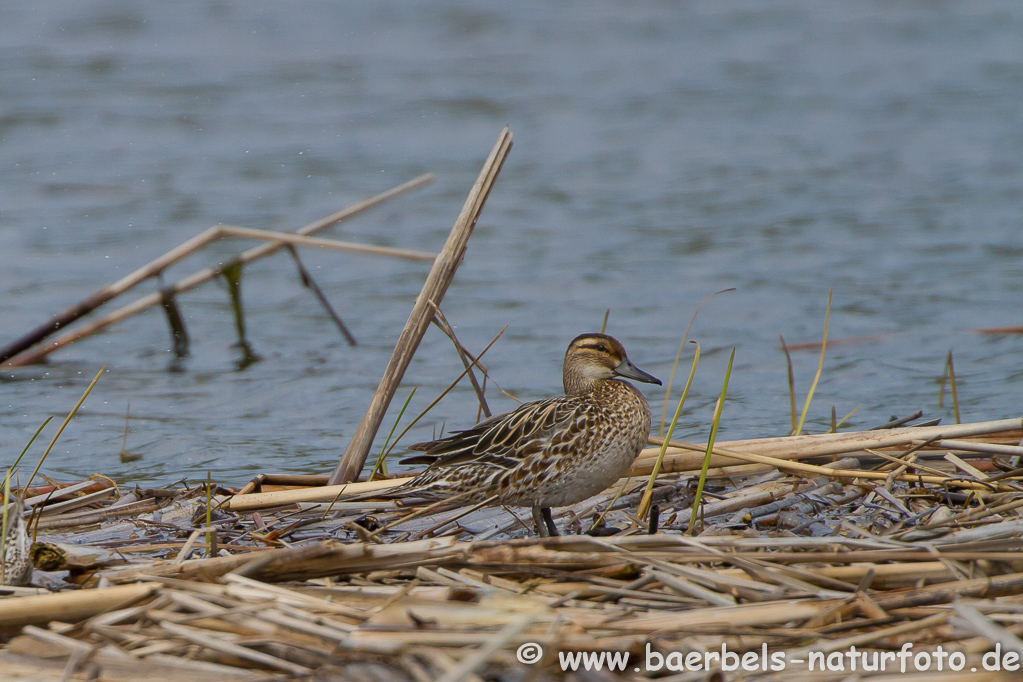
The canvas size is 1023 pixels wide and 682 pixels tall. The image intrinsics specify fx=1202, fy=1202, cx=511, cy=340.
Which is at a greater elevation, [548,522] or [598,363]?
[598,363]

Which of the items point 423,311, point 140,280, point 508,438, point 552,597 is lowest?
point 552,597

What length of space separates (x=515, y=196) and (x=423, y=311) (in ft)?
31.0

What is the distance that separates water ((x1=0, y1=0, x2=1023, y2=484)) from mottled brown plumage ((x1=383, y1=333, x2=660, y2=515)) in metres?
2.15

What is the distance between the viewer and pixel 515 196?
49.4ft

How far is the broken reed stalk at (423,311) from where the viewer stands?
5.64m

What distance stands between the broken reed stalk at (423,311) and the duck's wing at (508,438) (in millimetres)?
513

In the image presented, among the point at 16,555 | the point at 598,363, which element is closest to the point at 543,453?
the point at 598,363

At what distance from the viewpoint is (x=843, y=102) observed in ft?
61.9

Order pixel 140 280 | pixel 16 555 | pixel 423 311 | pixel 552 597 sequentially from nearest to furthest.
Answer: pixel 552 597 < pixel 16 555 < pixel 423 311 < pixel 140 280

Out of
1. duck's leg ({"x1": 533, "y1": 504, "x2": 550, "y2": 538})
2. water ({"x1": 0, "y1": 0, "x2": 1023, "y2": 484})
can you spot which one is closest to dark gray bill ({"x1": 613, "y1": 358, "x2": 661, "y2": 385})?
duck's leg ({"x1": 533, "y1": 504, "x2": 550, "y2": 538})

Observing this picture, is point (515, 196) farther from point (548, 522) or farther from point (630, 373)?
point (548, 522)

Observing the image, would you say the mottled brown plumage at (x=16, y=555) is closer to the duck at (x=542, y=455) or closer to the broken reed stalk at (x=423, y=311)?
the duck at (x=542, y=455)

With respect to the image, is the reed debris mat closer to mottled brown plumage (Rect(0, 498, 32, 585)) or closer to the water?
mottled brown plumage (Rect(0, 498, 32, 585))

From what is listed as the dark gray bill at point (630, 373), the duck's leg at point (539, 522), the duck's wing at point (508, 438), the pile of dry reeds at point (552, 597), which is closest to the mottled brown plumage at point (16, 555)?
the pile of dry reeds at point (552, 597)
